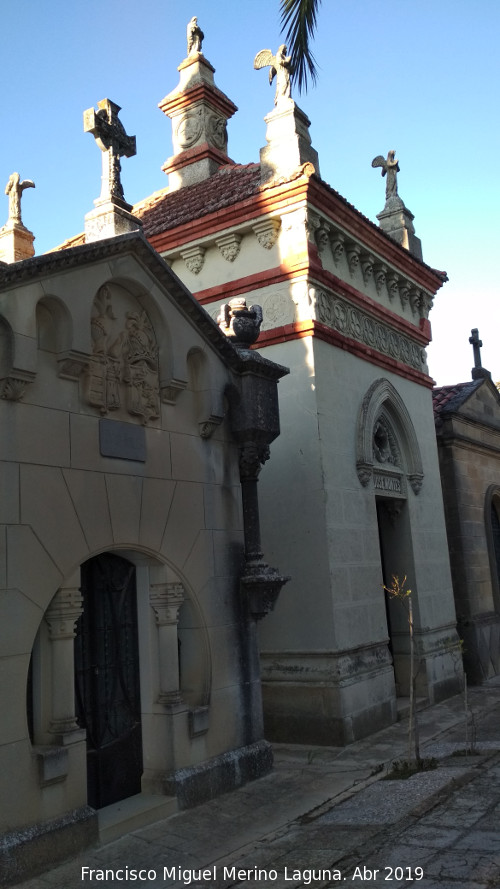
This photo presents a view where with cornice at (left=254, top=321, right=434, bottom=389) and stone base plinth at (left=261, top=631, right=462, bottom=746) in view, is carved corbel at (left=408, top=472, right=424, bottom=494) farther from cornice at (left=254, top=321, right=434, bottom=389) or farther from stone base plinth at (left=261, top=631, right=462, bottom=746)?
stone base plinth at (left=261, top=631, right=462, bottom=746)

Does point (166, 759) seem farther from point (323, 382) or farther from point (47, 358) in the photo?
point (323, 382)

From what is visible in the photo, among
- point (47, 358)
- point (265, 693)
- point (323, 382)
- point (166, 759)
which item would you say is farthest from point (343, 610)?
point (47, 358)

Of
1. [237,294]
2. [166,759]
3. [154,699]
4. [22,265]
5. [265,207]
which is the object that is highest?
[265,207]

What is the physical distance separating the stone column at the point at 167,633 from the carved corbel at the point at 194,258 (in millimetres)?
5628

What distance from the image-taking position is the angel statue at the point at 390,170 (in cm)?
1317

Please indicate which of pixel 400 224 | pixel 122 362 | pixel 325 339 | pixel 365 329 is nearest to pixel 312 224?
pixel 325 339

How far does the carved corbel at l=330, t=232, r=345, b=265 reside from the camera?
10.1 meters

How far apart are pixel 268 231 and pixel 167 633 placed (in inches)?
221

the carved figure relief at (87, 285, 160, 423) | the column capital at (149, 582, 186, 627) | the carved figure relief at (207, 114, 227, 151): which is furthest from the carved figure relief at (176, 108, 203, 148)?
the column capital at (149, 582, 186, 627)

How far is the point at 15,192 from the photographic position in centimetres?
1159

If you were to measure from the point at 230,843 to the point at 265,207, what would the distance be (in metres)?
7.29

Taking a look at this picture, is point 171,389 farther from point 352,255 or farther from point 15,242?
point 15,242

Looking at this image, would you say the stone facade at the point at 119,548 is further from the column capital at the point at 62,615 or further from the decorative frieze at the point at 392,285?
the decorative frieze at the point at 392,285

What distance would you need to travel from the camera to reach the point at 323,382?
31.0 ft
